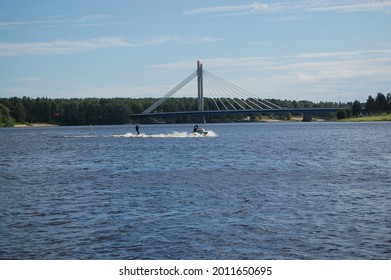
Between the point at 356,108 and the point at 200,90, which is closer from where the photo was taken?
the point at 200,90

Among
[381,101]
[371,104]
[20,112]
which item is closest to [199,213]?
[20,112]

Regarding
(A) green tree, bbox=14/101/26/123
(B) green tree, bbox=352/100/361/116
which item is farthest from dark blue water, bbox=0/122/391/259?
(B) green tree, bbox=352/100/361/116

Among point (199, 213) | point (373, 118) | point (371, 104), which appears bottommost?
point (199, 213)

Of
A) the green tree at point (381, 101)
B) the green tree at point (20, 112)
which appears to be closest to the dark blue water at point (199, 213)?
the green tree at point (20, 112)

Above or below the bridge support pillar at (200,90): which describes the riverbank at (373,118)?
below

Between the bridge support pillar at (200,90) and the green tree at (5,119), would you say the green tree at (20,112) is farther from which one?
the bridge support pillar at (200,90)

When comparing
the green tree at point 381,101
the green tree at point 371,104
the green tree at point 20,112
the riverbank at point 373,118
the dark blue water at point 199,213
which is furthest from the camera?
the green tree at point 371,104

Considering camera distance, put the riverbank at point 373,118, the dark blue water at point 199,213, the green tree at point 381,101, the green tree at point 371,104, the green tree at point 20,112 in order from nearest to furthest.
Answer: the dark blue water at point 199,213
the green tree at point 20,112
the riverbank at point 373,118
the green tree at point 381,101
the green tree at point 371,104

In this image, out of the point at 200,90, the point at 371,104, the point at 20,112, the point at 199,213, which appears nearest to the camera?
the point at 199,213

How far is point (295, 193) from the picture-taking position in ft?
91.0

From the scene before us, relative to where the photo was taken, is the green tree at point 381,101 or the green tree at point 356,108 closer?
the green tree at point 381,101

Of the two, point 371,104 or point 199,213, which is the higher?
point 371,104

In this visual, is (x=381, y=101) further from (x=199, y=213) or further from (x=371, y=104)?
(x=199, y=213)
